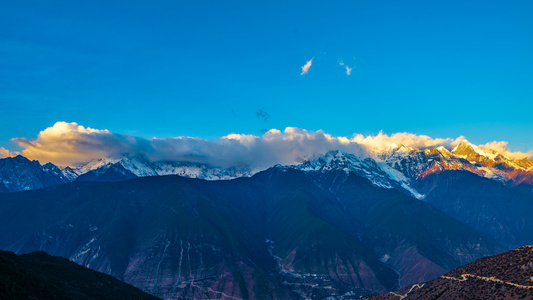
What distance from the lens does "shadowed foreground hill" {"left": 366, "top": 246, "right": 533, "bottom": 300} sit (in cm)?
17000

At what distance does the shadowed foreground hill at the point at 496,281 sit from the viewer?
170m

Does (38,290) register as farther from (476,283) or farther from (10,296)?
(476,283)

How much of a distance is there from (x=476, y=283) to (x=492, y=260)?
60.7 ft

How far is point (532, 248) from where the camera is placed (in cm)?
19088

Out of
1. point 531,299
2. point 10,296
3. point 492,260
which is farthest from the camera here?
point 492,260

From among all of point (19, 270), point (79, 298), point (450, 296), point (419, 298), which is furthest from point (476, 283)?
point (19, 270)

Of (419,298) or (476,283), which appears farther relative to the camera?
(419,298)

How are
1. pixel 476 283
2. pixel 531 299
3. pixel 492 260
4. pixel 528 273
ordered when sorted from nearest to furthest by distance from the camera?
pixel 531 299
pixel 528 273
pixel 476 283
pixel 492 260

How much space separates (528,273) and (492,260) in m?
25.4

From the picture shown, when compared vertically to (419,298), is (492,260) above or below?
above

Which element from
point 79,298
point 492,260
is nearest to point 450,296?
point 492,260

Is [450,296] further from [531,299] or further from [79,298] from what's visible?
[79,298]

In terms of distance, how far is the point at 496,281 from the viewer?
7082 inches

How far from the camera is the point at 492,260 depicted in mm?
199625
